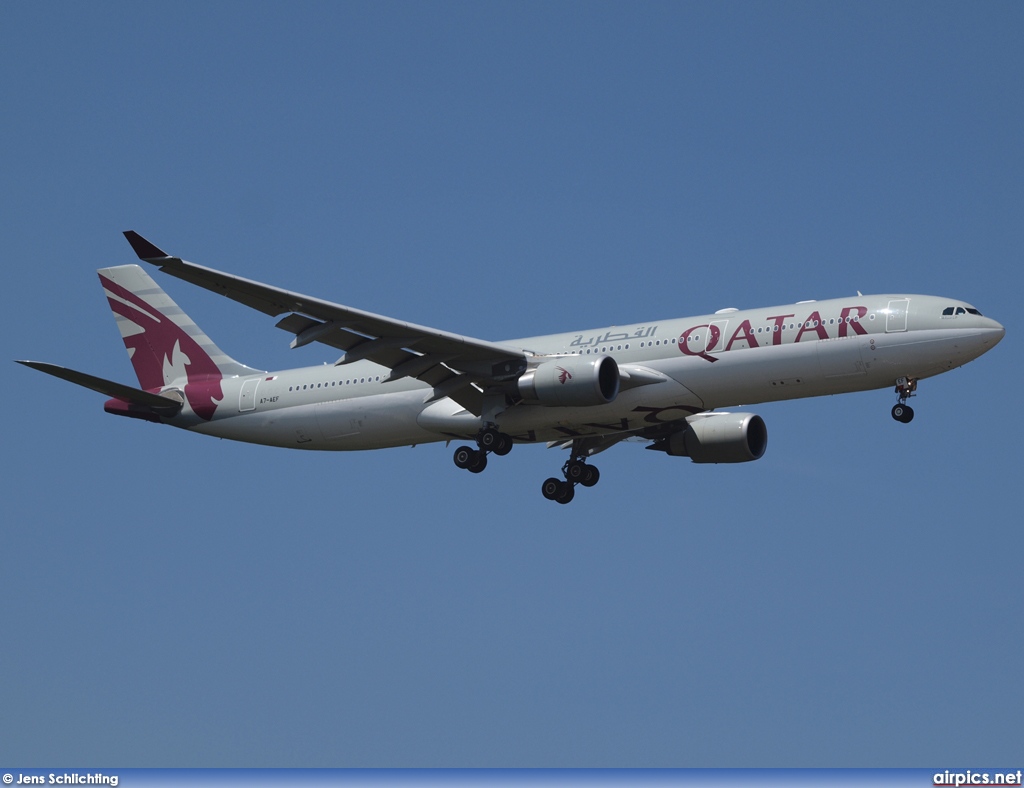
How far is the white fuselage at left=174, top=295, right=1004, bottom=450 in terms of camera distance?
4216cm

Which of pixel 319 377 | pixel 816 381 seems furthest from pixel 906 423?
pixel 319 377

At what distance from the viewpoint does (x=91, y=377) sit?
4656 centimetres

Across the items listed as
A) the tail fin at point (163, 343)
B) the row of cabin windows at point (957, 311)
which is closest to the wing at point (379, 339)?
the tail fin at point (163, 343)

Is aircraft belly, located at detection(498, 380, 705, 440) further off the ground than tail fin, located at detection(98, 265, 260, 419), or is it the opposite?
tail fin, located at detection(98, 265, 260, 419)

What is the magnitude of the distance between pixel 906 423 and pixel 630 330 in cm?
834

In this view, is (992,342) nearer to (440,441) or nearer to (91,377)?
(440,441)

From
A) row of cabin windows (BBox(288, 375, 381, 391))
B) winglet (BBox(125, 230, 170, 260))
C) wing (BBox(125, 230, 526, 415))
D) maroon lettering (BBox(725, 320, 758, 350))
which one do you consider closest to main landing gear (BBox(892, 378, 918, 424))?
maroon lettering (BBox(725, 320, 758, 350))

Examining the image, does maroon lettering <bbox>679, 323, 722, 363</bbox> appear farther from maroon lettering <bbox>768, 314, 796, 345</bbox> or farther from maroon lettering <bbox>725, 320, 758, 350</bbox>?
maroon lettering <bbox>768, 314, 796, 345</bbox>

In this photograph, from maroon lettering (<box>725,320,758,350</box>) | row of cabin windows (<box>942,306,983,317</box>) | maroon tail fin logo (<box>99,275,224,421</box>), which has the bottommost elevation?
maroon lettering (<box>725,320,758,350</box>)

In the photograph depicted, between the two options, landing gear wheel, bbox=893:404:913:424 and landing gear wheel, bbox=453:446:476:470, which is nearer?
landing gear wheel, bbox=893:404:913:424

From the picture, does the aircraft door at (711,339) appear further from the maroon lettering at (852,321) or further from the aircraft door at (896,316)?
the aircraft door at (896,316)

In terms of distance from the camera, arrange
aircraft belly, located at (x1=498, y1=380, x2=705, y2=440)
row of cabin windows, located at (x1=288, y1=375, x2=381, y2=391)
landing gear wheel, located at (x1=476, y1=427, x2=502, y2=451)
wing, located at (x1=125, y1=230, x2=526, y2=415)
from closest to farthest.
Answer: wing, located at (x1=125, y1=230, x2=526, y2=415) < aircraft belly, located at (x1=498, y1=380, x2=705, y2=440) < landing gear wheel, located at (x1=476, y1=427, x2=502, y2=451) < row of cabin windows, located at (x1=288, y1=375, x2=381, y2=391)

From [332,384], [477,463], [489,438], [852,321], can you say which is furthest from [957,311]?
[332,384]

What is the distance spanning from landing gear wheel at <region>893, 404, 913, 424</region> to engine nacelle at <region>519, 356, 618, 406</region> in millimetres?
7746
